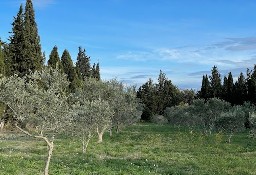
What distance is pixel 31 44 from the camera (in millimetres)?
74812

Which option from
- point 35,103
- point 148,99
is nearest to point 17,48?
point 35,103

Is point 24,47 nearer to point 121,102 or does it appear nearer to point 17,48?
point 17,48

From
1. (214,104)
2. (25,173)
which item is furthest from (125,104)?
(25,173)

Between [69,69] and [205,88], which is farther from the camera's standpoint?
[205,88]

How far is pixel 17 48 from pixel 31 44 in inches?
111

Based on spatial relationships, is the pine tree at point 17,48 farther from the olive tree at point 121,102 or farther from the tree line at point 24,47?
the olive tree at point 121,102

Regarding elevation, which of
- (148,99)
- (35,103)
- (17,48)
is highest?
(17,48)

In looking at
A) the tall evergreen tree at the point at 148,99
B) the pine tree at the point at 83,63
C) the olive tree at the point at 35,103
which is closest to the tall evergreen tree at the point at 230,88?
the tall evergreen tree at the point at 148,99

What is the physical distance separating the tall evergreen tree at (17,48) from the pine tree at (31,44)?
74 centimetres

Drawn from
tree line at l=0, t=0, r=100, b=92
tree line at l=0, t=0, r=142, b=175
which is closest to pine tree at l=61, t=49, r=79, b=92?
tree line at l=0, t=0, r=142, b=175

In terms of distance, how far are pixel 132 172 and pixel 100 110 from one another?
61.9ft

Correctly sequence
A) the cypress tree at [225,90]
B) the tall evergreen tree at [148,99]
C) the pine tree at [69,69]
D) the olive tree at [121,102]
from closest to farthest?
1. the olive tree at [121,102]
2. the pine tree at [69,69]
3. the cypress tree at [225,90]
4. the tall evergreen tree at [148,99]

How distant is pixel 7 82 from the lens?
2050cm

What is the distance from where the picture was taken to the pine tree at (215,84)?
134 metres
